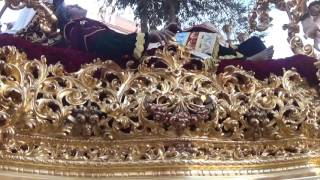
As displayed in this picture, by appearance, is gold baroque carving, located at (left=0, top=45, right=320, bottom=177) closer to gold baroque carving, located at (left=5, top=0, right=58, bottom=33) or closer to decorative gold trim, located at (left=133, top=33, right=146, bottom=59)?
decorative gold trim, located at (left=133, top=33, right=146, bottom=59)

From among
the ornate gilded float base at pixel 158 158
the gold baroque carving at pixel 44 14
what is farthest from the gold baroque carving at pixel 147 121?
the gold baroque carving at pixel 44 14

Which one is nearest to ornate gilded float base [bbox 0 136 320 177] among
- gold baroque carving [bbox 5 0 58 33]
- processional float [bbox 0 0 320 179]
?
processional float [bbox 0 0 320 179]

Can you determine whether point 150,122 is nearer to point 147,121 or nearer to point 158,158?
point 147,121

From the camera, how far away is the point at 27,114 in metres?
2.04

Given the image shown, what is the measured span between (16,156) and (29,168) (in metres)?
0.05

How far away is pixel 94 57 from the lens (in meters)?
2.29

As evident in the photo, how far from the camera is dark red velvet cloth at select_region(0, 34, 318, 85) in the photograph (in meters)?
2.23

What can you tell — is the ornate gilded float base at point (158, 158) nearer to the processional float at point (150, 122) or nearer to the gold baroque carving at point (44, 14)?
the processional float at point (150, 122)

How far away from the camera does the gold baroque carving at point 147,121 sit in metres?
2.02

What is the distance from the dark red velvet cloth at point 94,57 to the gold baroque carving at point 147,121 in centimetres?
7

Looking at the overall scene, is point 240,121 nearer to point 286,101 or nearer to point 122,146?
point 286,101

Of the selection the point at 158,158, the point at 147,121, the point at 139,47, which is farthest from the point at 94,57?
the point at 158,158

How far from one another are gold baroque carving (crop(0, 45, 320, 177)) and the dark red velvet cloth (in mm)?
71

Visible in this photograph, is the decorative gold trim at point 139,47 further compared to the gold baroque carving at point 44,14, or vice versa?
the gold baroque carving at point 44,14
